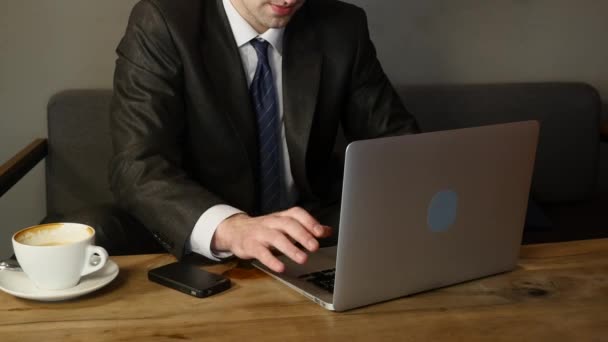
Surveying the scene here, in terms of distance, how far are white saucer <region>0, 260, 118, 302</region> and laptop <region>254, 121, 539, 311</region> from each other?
24 centimetres

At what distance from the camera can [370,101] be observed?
2.08 metres

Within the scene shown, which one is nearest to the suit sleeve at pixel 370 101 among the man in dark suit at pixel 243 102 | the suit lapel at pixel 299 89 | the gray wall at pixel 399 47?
the man in dark suit at pixel 243 102

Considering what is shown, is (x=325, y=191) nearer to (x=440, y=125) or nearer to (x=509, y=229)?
(x=440, y=125)

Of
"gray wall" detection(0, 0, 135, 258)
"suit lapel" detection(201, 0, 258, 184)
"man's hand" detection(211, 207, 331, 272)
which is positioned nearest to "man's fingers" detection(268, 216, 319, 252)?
"man's hand" detection(211, 207, 331, 272)

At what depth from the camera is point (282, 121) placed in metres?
1.96

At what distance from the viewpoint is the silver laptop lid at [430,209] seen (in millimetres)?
1105

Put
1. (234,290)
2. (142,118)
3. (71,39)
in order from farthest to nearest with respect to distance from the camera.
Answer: (71,39) < (142,118) < (234,290)

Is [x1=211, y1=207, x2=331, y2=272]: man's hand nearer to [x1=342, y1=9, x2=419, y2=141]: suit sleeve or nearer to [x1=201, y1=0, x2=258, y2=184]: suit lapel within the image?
[x1=201, y1=0, x2=258, y2=184]: suit lapel

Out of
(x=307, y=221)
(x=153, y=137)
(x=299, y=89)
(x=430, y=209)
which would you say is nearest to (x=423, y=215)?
(x=430, y=209)

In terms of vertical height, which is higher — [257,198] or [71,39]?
[71,39]

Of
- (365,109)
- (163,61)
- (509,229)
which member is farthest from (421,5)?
(509,229)

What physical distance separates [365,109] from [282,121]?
25 centimetres

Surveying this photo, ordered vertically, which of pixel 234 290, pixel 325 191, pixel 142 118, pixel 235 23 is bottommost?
pixel 325 191

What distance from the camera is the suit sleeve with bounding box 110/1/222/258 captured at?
1.46 metres
